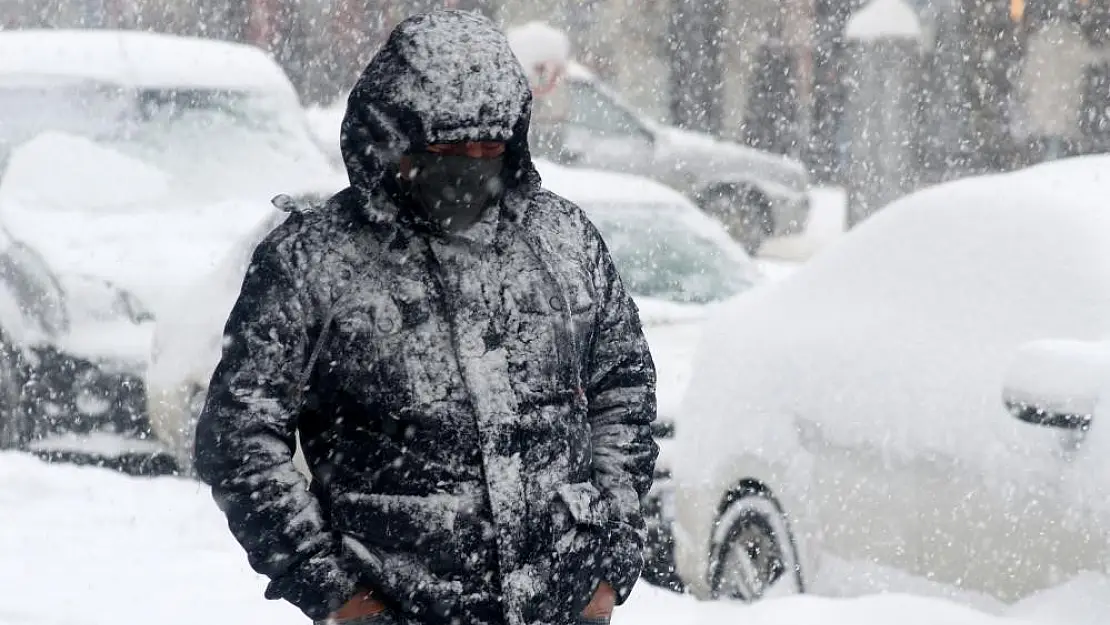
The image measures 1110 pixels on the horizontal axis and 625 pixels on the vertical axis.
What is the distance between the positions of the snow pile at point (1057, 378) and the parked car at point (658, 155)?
48.5ft

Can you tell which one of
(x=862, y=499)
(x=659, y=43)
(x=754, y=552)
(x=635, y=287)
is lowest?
(x=659, y=43)

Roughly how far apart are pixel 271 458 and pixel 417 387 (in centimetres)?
24

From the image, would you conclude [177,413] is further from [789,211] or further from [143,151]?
[789,211]

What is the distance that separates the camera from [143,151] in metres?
A: 11.4

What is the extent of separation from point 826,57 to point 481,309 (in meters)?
24.0

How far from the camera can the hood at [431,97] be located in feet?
10.2

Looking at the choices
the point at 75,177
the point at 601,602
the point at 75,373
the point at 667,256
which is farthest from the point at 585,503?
the point at 75,177

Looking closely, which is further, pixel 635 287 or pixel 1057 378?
pixel 635 287

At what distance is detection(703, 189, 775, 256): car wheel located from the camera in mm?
20000

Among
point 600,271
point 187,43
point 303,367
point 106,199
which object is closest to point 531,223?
point 600,271

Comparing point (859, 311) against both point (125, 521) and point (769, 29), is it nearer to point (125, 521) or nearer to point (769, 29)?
point (125, 521)

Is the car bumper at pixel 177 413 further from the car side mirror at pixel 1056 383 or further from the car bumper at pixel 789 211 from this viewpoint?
the car bumper at pixel 789 211

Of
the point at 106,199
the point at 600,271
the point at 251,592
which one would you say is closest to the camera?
the point at 600,271

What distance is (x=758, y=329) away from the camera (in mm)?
6391
